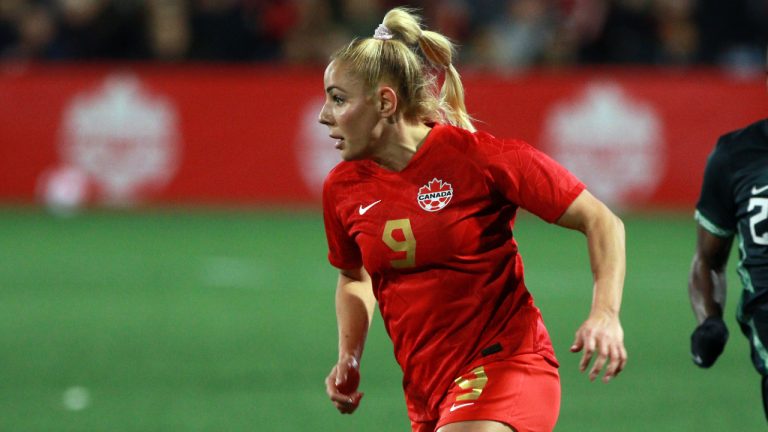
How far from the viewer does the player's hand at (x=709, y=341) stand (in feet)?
16.1

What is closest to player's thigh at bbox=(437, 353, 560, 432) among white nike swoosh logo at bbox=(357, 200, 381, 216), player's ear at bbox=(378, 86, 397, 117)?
white nike swoosh logo at bbox=(357, 200, 381, 216)

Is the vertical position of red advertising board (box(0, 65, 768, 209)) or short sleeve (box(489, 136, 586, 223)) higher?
short sleeve (box(489, 136, 586, 223))

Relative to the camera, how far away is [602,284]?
4.08 m

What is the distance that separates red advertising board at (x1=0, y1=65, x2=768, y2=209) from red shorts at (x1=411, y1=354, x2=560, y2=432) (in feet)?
38.5

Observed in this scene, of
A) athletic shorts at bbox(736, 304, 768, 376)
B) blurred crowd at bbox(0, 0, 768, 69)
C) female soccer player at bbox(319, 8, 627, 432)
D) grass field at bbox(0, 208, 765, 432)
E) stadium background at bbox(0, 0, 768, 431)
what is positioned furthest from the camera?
blurred crowd at bbox(0, 0, 768, 69)

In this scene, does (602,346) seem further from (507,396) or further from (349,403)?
(349,403)

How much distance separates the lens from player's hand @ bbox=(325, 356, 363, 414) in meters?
4.66

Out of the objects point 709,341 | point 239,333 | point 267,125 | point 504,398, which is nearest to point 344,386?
point 504,398

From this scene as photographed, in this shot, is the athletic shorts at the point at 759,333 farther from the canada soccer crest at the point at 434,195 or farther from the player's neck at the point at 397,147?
the player's neck at the point at 397,147

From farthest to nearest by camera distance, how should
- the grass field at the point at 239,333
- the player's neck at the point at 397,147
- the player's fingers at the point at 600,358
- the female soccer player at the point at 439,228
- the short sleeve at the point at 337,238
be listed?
the grass field at the point at 239,333
the short sleeve at the point at 337,238
the player's neck at the point at 397,147
the female soccer player at the point at 439,228
the player's fingers at the point at 600,358

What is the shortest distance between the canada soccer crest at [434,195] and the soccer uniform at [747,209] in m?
1.12

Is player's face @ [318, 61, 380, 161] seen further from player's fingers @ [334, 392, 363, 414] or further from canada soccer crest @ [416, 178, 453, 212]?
player's fingers @ [334, 392, 363, 414]

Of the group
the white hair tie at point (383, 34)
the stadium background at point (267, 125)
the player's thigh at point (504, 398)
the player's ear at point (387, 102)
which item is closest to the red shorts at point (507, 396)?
the player's thigh at point (504, 398)

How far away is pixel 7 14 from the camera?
17578 mm
